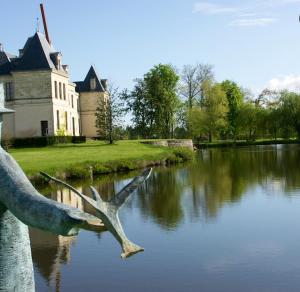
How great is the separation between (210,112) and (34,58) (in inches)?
1094

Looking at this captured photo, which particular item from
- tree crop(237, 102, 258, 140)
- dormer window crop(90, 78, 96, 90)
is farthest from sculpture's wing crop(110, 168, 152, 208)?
tree crop(237, 102, 258, 140)

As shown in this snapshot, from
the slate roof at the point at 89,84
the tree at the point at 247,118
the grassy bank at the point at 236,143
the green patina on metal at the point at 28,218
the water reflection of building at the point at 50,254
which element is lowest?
the water reflection of building at the point at 50,254

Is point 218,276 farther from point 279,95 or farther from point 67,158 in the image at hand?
point 279,95

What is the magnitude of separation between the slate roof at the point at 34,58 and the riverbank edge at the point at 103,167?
47.8 feet

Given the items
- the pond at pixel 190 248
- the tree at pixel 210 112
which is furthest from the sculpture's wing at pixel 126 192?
the tree at pixel 210 112

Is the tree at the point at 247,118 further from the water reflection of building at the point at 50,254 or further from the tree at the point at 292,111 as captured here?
the water reflection of building at the point at 50,254

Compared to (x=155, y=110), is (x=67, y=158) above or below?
below

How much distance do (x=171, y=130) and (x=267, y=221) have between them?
171 feet

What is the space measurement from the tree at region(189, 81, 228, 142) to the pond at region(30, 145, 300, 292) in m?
46.2

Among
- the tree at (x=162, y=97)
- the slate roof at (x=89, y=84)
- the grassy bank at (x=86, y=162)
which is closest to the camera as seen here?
the grassy bank at (x=86, y=162)

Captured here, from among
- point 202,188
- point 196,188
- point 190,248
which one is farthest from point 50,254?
point 202,188

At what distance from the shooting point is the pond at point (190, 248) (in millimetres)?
8523

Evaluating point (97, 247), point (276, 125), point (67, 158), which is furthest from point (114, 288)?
point (276, 125)

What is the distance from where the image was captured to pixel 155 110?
63.8 m
